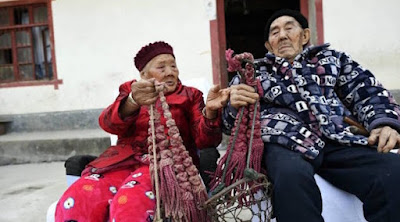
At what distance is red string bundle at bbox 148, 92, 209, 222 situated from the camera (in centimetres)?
147

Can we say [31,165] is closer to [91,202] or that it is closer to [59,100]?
[59,100]

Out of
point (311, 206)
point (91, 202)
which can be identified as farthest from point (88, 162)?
point (311, 206)

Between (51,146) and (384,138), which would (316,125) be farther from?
(51,146)

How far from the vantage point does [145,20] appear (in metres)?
5.66

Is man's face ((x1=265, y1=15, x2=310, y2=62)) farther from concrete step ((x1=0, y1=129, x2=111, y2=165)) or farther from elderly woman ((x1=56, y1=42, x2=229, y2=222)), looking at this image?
concrete step ((x1=0, y1=129, x2=111, y2=165))

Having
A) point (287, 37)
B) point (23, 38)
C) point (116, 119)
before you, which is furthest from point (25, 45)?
point (287, 37)

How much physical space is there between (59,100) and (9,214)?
3.15 meters

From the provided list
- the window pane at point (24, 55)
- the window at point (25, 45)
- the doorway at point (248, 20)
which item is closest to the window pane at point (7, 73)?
the window at point (25, 45)

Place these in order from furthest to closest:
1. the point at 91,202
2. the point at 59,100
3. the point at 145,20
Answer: the point at 59,100 → the point at 145,20 → the point at 91,202

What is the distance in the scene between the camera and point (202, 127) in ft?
6.04

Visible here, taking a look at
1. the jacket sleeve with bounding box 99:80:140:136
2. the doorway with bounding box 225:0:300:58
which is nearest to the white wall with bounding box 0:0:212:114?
the doorway with bounding box 225:0:300:58

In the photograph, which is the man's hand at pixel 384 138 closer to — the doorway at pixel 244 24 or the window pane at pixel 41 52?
the doorway at pixel 244 24

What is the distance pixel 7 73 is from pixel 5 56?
1.02 ft

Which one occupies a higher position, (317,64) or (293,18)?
(293,18)
